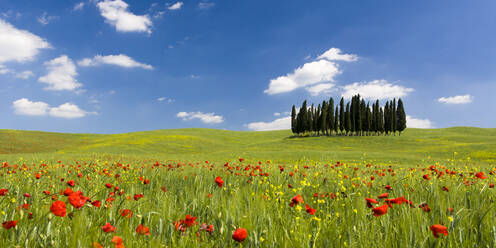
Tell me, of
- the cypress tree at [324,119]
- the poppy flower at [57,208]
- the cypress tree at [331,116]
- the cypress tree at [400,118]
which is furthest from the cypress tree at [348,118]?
the poppy flower at [57,208]

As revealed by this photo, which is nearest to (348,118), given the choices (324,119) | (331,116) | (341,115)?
(341,115)

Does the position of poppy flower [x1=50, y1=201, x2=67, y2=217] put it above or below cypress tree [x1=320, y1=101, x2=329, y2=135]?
below

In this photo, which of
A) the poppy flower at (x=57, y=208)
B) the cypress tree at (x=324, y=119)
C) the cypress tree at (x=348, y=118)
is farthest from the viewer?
the cypress tree at (x=324, y=119)

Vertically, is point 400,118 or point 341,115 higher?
point 341,115

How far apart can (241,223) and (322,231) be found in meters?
0.81

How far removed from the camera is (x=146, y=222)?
2.56m

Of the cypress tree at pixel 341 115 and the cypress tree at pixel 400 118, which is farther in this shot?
the cypress tree at pixel 400 118

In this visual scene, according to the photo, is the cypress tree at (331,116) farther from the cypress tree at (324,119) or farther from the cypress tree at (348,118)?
the cypress tree at (348,118)

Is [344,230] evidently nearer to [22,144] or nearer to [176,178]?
[176,178]

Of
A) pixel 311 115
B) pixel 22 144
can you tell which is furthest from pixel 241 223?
pixel 311 115

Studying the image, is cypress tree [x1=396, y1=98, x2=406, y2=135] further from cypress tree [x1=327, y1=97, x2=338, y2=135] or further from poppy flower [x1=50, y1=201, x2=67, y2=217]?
poppy flower [x1=50, y1=201, x2=67, y2=217]

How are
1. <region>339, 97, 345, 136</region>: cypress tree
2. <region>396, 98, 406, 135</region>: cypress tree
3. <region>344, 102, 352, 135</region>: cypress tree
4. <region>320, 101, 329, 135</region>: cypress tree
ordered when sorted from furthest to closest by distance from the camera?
<region>396, 98, 406, 135</region>: cypress tree < <region>320, 101, 329, 135</region>: cypress tree < <region>339, 97, 345, 136</region>: cypress tree < <region>344, 102, 352, 135</region>: cypress tree

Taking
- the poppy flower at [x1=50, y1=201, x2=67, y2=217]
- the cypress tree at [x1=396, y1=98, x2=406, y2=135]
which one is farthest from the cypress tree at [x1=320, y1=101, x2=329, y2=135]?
the poppy flower at [x1=50, y1=201, x2=67, y2=217]

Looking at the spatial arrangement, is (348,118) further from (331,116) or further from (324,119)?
(324,119)
